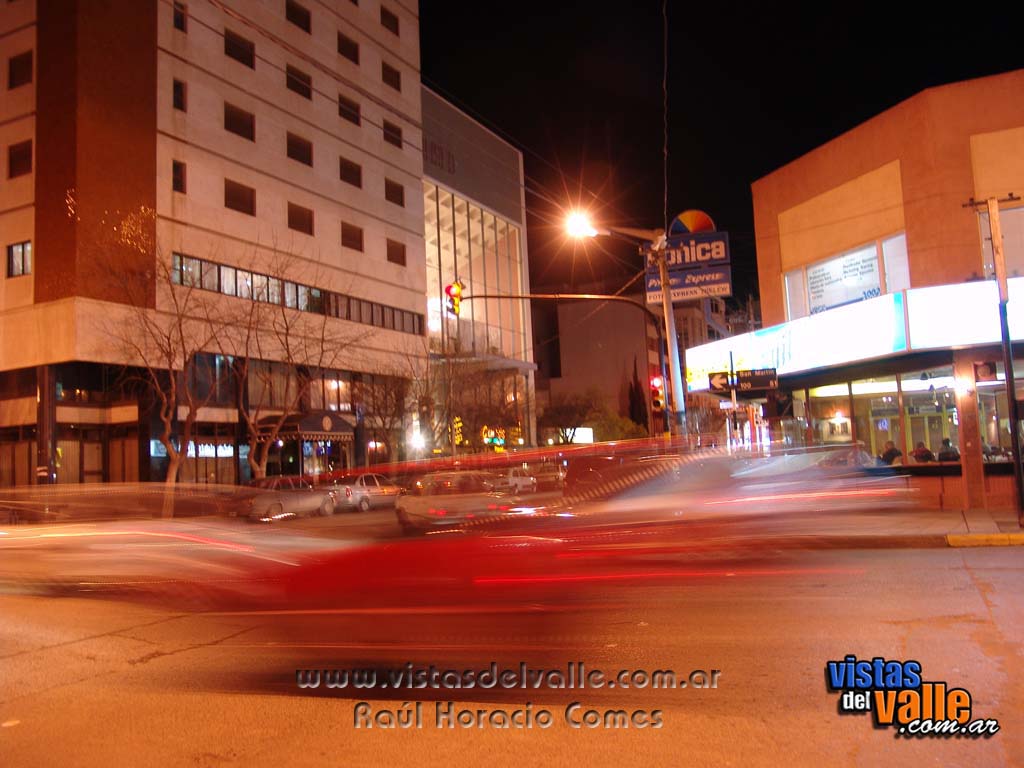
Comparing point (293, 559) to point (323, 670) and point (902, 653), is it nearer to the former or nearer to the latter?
point (323, 670)

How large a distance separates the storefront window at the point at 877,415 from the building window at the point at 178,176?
25.4 m

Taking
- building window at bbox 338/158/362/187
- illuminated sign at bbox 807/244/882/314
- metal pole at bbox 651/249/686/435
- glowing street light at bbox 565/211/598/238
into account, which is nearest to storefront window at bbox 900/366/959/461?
illuminated sign at bbox 807/244/882/314

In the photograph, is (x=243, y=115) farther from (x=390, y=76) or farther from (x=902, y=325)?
(x=902, y=325)

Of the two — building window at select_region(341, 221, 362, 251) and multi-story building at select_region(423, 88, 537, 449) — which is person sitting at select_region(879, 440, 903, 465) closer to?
multi-story building at select_region(423, 88, 537, 449)

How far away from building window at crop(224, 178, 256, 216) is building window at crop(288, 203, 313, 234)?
2235 millimetres

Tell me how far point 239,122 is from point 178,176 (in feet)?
15.2

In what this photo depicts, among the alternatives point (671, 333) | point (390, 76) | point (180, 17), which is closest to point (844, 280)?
point (671, 333)

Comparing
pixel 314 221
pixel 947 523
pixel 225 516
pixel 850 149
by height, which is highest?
pixel 314 221

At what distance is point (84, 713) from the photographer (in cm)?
576

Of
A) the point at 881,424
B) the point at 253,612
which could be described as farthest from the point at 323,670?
the point at 881,424

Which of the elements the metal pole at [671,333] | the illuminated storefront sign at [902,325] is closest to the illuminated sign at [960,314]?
the illuminated storefront sign at [902,325]

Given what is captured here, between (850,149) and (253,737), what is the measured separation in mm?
20717

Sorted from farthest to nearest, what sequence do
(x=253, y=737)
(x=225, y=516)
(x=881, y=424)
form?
(x=881, y=424) < (x=225, y=516) < (x=253, y=737)

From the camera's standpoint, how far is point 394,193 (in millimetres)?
43906
